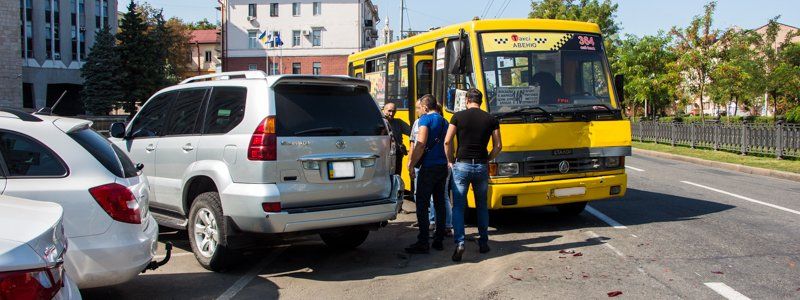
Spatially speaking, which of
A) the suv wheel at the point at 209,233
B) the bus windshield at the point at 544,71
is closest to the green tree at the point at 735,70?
the bus windshield at the point at 544,71

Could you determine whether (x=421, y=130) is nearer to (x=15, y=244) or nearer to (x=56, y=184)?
(x=56, y=184)

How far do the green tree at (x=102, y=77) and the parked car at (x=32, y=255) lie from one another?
51.9m

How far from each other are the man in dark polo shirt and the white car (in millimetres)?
3217

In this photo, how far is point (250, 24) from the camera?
75.1m

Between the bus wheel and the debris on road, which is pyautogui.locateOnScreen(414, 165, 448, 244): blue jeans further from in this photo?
the bus wheel

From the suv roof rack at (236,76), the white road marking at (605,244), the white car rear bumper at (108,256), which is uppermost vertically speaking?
the suv roof rack at (236,76)

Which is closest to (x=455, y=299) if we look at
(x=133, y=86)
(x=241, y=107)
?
(x=241, y=107)

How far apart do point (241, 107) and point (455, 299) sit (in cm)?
263

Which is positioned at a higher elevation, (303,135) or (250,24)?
(250,24)

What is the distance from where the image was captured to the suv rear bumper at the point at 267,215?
5.61 m

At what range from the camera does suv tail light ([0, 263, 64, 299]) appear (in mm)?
2191

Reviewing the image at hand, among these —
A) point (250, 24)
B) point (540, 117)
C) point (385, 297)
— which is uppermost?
point (250, 24)

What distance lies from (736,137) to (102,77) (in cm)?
4462

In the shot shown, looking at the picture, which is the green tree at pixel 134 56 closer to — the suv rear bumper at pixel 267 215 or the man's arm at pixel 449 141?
the man's arm at pixel 449 141
